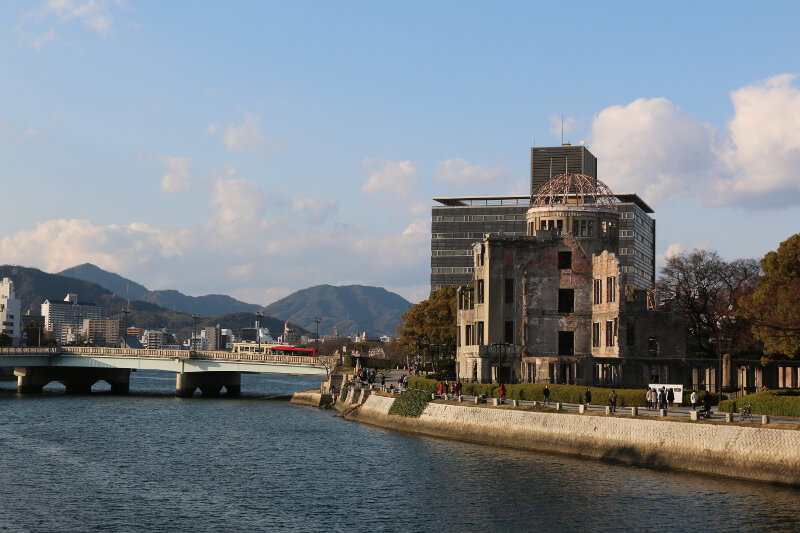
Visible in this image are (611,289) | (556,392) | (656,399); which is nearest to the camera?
(656,399)

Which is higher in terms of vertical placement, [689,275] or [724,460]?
[689,275]

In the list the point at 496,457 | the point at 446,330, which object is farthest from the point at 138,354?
the point at 496,457

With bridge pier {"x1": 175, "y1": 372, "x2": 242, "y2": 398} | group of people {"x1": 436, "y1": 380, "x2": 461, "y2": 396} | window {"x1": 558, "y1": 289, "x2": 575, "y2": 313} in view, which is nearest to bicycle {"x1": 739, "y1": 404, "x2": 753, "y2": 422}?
group of people {"x1": 436, "y1": 380, "x2": 461, "y2": 396}

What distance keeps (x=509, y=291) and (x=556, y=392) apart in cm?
2604

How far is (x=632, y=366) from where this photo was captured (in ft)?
310

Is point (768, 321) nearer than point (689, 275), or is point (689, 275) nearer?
point (768, 321)

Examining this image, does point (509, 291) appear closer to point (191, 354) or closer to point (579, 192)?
point (579, 192)

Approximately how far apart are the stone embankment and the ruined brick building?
18.1 metres

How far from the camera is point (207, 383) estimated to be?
156625 millimetres

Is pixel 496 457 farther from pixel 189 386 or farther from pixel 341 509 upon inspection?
pixel 189 386

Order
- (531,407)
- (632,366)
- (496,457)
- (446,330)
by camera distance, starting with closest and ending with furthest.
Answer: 1. (496,457)
2. (531,407)
3. (632,366)
4. (446,330)

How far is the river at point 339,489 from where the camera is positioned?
148ft

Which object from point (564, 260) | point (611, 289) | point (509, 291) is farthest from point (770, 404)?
point (564, 260)

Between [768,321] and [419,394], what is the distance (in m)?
31.2
